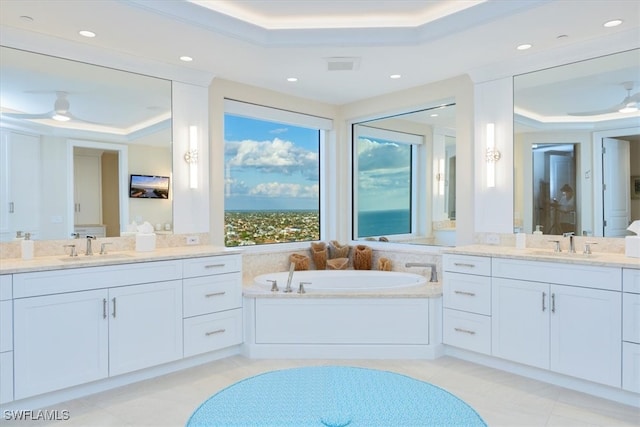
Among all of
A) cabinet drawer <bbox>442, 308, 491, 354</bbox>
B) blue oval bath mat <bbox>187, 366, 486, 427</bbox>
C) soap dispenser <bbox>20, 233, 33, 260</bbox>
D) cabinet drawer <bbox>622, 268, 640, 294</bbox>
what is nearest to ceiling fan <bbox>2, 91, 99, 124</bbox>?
soap dispenser <bbox>20, 233, 33, 260</bbox>

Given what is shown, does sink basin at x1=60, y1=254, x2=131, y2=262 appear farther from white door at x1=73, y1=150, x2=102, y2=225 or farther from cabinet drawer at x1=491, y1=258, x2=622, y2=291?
cabinet drawer at x1=491, y1=258, x2=622, y2=291

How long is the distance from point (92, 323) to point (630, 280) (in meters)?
3.42

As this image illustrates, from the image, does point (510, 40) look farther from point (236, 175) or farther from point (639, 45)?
point (236, 175)

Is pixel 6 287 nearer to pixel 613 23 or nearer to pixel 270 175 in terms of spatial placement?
pixel 270 175

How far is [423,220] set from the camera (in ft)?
15.8

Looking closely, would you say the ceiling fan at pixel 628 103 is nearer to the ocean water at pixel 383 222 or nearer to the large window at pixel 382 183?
the large window at pixel 382 183

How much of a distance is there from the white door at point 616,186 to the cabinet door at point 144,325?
130 inches

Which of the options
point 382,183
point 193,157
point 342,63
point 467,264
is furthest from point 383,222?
point 193,157

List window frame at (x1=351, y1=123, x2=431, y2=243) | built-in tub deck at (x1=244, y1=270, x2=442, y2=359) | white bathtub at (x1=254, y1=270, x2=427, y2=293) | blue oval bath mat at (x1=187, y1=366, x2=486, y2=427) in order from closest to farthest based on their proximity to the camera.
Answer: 1. blue oval bath mat at (x1=187, y1=366, x2=486, y2=427)
2. built-in tub deck at (x1=244, y1=270, x2=442, y2=359)
3. white bathtub at (x1=254, y1=270, x2=427, y2=293)
4. window frame at (x1=351, y1=123, x2=431, y2=243)

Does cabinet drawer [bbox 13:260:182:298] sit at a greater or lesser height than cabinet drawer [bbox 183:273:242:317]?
greater

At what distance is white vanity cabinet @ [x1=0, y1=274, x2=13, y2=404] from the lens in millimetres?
2476

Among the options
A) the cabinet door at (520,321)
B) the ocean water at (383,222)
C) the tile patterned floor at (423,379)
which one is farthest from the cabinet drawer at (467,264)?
the ocean water at (383,222)

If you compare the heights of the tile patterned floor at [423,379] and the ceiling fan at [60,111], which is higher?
the ceiling fan at [60,111]

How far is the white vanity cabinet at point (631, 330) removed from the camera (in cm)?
259
